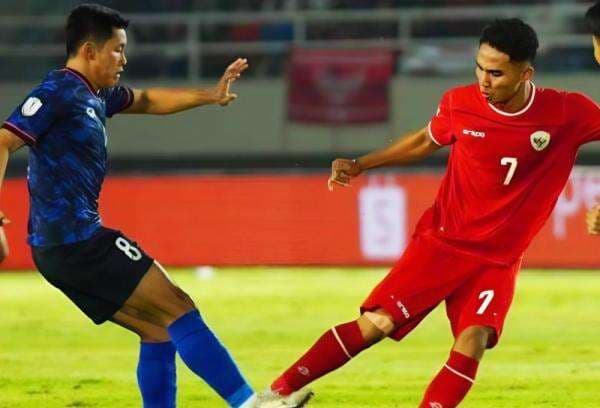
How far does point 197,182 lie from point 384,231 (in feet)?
6.67

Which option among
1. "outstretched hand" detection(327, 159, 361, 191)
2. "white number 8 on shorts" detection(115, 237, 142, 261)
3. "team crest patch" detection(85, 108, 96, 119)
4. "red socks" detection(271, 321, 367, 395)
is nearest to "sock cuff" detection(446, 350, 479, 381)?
"red socks" detection(271, 321, 367, 395)

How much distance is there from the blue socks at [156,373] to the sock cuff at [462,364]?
1.08 meters

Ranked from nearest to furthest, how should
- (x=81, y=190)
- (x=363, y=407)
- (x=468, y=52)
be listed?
(x=81, y=190) → (x=363, y=407) → (x=468, y=52)

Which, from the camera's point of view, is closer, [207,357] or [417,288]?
[207,357]

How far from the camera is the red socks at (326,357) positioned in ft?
19.9

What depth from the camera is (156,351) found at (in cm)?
585

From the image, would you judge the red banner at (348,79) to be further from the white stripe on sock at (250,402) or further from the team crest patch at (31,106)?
the team crest patch at (31,106)

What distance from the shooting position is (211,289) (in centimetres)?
1377

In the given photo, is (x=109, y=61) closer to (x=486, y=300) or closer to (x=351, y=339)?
(x=351, y=339)

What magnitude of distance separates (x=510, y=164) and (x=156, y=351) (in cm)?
157

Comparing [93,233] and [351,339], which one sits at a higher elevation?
[93,233]

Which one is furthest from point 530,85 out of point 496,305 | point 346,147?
point 346,147

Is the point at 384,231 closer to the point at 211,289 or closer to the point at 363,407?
the point at 211,289

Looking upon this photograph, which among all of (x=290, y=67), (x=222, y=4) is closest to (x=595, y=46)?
(x=290, y=67)
